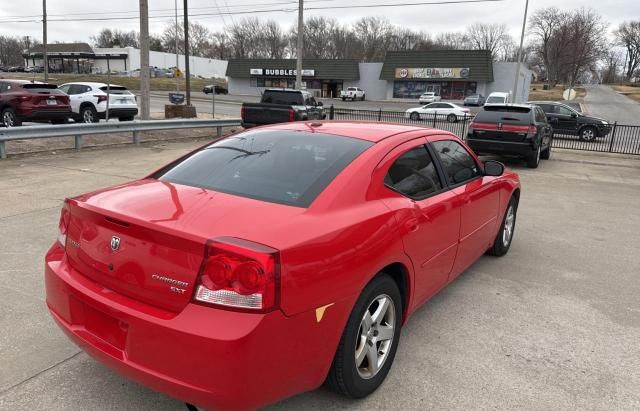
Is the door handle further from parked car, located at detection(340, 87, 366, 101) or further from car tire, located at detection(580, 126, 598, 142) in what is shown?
parked car, located at detection(340, 87, 366, 101)

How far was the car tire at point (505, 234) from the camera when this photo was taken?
529 centimetres

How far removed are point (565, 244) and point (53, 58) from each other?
11694cm

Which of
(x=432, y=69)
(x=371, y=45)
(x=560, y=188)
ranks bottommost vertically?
(x=560, y=188)

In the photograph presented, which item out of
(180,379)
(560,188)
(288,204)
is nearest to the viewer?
(180,379)


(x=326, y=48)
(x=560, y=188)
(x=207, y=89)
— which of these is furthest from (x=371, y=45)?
(x=560, y=188)

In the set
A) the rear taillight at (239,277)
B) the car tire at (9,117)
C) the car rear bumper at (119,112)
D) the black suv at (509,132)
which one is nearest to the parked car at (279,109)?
the car rear bumper at (119,112)

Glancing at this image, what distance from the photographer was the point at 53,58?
102 m

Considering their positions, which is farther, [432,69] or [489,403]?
[432,69]

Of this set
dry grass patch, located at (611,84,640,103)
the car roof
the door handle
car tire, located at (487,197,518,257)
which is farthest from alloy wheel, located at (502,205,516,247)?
dry grass patch, located at (611,84,640,103)

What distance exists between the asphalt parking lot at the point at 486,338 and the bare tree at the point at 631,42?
134m

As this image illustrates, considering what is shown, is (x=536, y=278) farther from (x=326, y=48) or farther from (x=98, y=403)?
(x=326, y=48)

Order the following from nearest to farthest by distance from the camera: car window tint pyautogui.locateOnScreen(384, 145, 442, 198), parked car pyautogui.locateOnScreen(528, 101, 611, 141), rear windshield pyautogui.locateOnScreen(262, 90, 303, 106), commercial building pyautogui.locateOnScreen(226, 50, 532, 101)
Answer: car window tint pyautogui.locateOnScreen(384, 145, 442, 198)
rear windshield pyautogui.locateOnScreen(262, 90, 303, 106)
parked car pyautogui.locateOnScreen(528, 101, 611, 141)
commercial building pyautogui.locateOnScreen(226, 50, 532, 101)

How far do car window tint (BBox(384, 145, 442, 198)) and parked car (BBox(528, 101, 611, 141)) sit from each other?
20.9 meters

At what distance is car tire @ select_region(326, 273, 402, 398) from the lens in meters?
2.59
